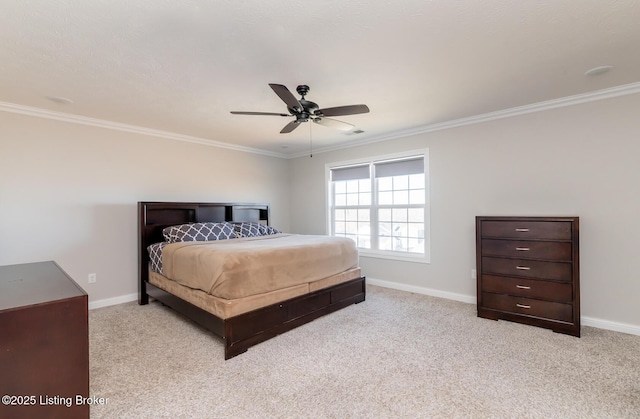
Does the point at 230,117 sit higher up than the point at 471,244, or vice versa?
the point at 230,117

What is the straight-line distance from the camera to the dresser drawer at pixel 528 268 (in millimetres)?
2869

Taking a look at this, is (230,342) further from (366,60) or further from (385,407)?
(366,60)

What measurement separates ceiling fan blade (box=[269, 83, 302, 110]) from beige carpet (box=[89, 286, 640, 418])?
83.5 inches

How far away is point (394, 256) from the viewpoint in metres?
4.56

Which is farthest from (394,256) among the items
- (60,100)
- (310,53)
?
(60,100)

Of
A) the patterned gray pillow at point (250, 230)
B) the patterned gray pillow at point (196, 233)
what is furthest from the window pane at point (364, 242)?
the patterned gray pillow at point (196, 233)

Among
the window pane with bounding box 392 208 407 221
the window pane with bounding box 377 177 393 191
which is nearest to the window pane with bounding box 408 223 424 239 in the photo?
the window pane with bounding box 392 208 407 221

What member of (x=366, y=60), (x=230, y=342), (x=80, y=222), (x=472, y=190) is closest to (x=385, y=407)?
(x=230, y=342)

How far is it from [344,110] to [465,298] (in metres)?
2.98

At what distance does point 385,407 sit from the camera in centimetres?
183

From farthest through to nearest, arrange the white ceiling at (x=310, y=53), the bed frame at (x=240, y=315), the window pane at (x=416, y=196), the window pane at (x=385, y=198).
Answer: the window pane at (x=385, y=198), the window pane at (x=416, y=196), the bed frame at (x=240, y=315), the white ceiling at (x=310, y=53)

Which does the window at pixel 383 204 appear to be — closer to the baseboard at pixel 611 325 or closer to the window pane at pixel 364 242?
the window pane at pixel 364 242

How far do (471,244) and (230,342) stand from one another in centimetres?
313

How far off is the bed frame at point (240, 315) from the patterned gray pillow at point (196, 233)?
367 mm
